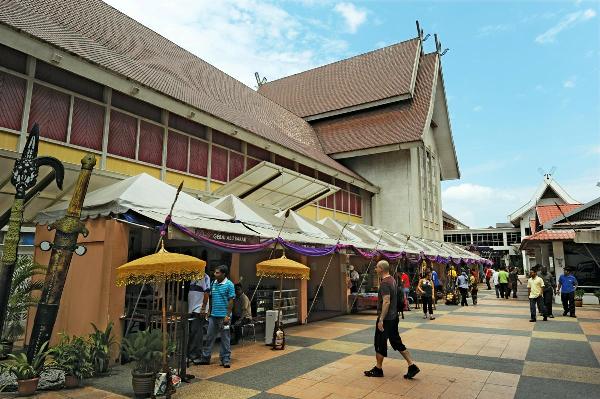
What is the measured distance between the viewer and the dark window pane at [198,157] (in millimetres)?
14359

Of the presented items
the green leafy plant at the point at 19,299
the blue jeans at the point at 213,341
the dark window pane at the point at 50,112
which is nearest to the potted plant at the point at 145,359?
the blue jeans at the point at 213,341

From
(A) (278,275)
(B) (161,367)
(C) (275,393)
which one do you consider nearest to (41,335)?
(B) (161,367)

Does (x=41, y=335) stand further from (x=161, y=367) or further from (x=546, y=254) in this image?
(x=546, y=254)

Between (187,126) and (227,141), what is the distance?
207cm

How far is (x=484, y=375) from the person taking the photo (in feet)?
21.4

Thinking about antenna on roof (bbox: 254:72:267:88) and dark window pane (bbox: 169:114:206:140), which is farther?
antenna on roof (bbox: 254:72:267:88)

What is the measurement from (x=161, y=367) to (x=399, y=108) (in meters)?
25.1

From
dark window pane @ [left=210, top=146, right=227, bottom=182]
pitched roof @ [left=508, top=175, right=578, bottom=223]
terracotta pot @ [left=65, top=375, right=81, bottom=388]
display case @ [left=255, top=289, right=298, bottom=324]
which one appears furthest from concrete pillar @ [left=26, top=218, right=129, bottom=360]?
pitched roof @ [left=508, top=175, right=578, bottom=223]

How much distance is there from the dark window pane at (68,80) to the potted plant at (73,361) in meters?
7.14

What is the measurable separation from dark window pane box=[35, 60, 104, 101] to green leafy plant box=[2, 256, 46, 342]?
4.76 m

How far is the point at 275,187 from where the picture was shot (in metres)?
15.5

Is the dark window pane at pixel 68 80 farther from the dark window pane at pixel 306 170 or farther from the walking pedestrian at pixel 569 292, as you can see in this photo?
the walking pedestrian at pixel 569 292

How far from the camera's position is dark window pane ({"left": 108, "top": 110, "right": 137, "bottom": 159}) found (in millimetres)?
11750

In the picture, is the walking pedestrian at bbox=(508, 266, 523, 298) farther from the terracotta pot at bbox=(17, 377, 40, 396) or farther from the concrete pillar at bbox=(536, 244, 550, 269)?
the terracotta pot at bbox=(17, 377, 40, 396)
